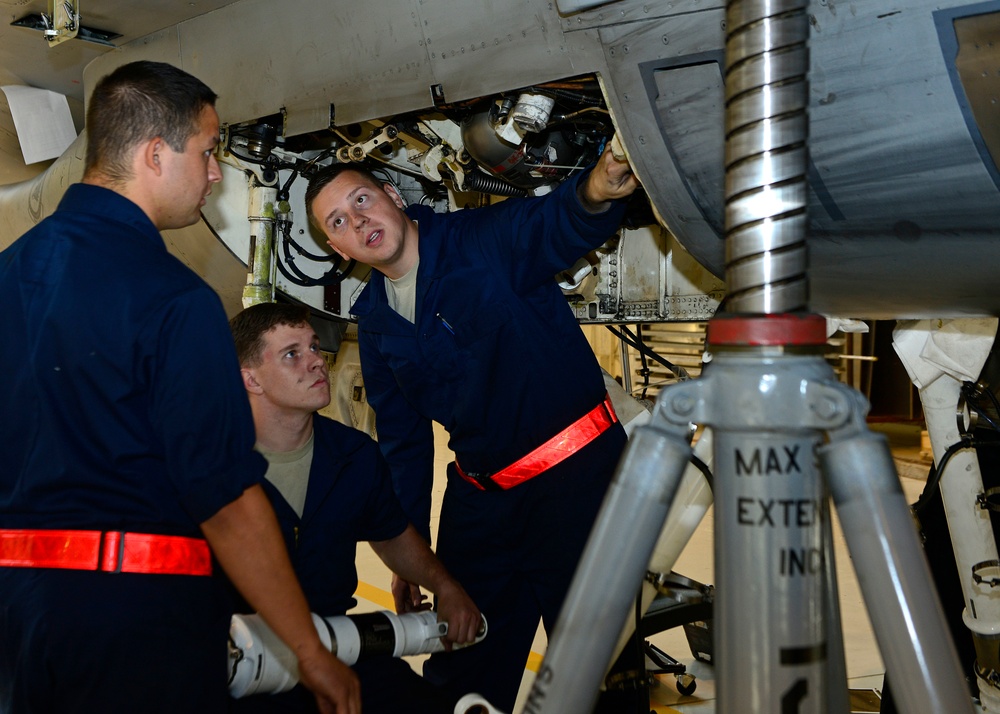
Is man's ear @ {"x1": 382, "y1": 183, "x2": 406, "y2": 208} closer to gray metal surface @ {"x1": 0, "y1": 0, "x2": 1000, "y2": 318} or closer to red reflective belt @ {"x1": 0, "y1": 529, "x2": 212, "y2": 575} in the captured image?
gray metal surface @ {"x1": 0, "y1": 0, "x2": 1000, "y2": 318}

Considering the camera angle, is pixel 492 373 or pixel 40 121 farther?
pixel 40 121

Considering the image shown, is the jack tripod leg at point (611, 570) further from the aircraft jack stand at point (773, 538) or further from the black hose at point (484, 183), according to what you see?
the black hose at point (484, 183)

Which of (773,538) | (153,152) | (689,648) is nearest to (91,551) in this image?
(153,152)

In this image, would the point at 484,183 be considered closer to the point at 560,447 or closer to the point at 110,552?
the point at 560,447

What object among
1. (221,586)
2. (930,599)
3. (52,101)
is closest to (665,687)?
(221,586)

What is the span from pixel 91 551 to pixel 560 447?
1.35 metres

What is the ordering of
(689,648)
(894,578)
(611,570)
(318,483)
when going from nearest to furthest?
(894,578)
(611,570)
(318,483)
(689,648)

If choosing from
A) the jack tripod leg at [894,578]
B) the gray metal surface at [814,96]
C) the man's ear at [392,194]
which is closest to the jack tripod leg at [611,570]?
the jack tripod leg at [894,578]

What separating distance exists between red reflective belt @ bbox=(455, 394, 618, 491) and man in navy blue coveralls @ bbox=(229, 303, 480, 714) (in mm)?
339

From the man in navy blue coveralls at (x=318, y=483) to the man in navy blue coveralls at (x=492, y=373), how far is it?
245mm

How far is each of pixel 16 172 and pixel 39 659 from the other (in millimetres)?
4227

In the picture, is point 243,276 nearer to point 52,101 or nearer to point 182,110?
point 52,101

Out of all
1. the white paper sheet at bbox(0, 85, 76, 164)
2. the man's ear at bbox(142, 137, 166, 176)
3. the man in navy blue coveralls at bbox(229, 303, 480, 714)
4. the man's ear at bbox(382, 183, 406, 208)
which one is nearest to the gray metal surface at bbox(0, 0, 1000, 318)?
the man's ear at bbox(382, 183, 406, 208)

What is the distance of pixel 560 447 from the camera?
252 centimetres
